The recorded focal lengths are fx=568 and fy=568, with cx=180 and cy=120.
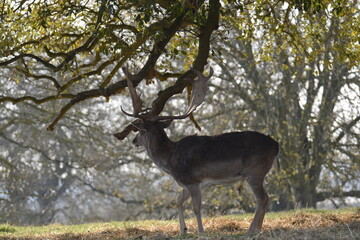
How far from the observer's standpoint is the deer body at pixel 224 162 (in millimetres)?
9672

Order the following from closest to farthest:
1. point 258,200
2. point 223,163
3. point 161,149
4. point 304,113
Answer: point 258,200
point 223,163
point 161,149
point 304,113

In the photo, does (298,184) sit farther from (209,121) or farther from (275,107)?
(209,121)

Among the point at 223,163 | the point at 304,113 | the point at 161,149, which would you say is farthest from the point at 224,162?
the point at 304,113

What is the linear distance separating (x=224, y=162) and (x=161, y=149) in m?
1.46

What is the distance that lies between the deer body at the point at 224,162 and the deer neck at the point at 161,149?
0.19 metres

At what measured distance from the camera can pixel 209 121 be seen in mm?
25047

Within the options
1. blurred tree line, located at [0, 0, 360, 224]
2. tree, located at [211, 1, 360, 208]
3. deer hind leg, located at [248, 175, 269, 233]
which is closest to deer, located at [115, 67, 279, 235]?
deer hind leg, located at [248, 175, 269, 233]

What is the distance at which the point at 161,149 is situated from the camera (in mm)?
10664

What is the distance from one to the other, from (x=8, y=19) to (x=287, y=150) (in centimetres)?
1222

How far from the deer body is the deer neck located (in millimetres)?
192

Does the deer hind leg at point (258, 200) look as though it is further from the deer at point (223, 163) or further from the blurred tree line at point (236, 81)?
the blurred tree line at point (236, 81)

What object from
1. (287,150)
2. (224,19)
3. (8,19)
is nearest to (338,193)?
(287,150)

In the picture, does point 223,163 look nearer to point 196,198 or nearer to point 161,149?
point 196,198

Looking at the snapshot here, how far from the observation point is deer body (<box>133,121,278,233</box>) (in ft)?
31.7
